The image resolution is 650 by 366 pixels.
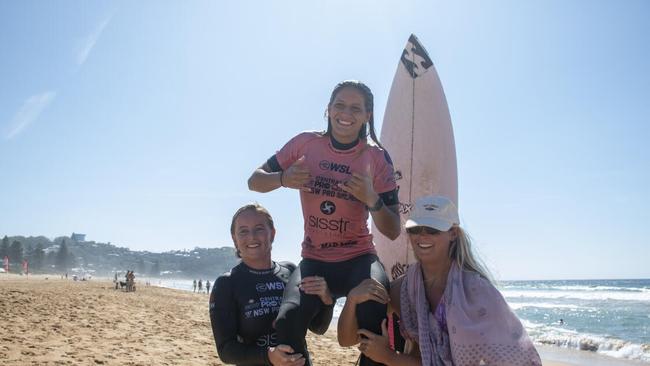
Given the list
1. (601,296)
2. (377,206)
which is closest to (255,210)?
(377,206)

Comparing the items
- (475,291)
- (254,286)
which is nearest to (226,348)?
(254,286)

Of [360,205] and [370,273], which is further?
[360,205]

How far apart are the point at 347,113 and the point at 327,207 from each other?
543mm

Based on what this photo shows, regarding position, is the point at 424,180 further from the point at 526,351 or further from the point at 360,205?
the point at 526,351

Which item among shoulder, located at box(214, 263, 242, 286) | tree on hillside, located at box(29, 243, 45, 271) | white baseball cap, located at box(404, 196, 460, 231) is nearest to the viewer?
white baseball cap, located at box(404, 196, 460, 231)

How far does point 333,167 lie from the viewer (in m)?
2.63

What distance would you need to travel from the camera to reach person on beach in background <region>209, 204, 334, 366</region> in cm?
222

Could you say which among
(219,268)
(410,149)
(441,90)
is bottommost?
(219,268)

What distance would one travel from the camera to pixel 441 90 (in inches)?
226

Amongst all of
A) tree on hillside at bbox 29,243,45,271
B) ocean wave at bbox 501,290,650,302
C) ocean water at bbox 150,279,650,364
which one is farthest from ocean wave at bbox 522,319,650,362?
tree on hillside at bbox 29,243,45,271

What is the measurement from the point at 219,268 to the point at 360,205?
121 meters

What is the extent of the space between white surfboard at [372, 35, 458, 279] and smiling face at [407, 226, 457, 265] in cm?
263

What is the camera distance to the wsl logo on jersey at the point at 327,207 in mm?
2557

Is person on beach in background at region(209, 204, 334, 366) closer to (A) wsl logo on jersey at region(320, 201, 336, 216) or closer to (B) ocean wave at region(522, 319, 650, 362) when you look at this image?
(A) wsl logo on jersey at region(320, 201, 336, 216)
